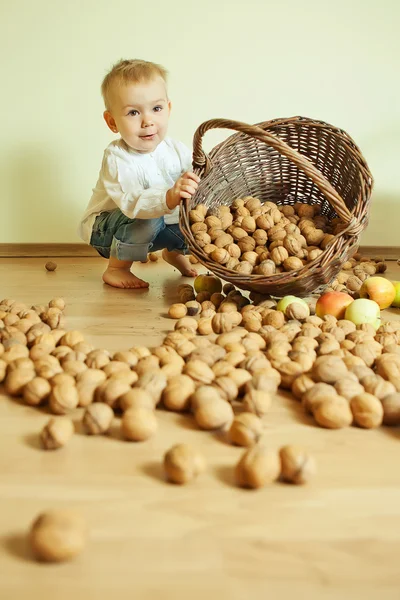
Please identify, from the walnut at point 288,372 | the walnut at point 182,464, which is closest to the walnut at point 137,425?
the walnut at point 182,464

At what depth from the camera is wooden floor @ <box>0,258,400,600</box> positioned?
0.69m

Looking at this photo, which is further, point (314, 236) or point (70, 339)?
point (314, 236)

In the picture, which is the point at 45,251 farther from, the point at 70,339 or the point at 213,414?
the point at 213,414

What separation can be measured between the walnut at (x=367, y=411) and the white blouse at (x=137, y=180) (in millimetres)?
1080

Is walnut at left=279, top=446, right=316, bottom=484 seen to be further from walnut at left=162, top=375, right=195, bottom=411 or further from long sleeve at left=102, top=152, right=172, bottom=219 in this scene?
long sleeve at left=102, top=152, right=172, bottom=219

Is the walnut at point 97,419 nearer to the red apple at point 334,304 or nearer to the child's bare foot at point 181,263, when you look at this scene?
the red apple at point 334,304

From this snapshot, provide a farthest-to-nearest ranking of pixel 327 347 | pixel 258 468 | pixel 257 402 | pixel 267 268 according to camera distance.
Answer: pixel 267 268 → pixel 327 347 → pixel 257 402 → pixel 258 468

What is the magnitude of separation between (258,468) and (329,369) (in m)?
0.37

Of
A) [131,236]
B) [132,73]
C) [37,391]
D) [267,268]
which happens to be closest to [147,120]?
[132,73]

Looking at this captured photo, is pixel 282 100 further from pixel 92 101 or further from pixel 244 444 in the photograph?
pixel 244 444

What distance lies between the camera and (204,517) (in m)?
0.82

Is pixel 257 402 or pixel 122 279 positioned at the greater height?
pixel 257 402

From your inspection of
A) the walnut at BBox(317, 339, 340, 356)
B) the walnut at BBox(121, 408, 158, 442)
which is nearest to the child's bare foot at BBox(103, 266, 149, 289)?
the walnut at BBox(317, 339, 340, 356)

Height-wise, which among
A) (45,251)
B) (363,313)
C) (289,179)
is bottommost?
(45,251)
